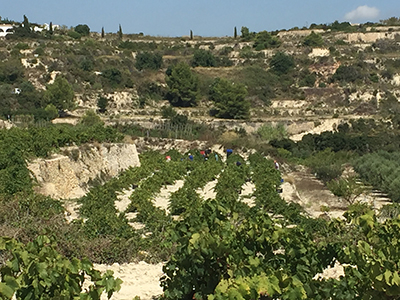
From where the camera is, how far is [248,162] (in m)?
32.8

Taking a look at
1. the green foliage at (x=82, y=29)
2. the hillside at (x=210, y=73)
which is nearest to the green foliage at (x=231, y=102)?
the hillside at (x=210, y=73)

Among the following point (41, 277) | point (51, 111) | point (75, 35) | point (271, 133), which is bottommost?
point (271, 133)

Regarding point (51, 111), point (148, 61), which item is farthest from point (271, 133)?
point (148, 61)

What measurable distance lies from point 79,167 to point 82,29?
214 feet

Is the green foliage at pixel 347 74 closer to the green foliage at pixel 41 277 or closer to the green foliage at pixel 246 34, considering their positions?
the green foliage at pixel 246 34

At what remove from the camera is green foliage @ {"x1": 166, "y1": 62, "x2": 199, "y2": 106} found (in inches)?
2248

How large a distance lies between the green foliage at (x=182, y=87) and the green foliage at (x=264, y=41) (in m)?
21.8

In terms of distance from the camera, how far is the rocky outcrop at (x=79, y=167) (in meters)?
19.2

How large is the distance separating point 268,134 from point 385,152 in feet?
38.1

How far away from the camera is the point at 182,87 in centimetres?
5694

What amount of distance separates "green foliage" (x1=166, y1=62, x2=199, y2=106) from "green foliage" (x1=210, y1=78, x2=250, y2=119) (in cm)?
444

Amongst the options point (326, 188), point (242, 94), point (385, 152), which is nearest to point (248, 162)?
point (326, 188)

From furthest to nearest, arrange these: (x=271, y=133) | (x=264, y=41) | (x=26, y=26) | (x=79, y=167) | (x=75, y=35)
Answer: (x=264, y=41) < (x=75, y=35) < (x=26, y=26) < (x=271, y=133) < (x=79, y=167)

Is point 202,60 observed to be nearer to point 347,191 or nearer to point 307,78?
point 307,78
